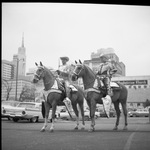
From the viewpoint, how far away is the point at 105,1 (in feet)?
12.4

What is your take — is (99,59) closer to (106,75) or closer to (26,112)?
(106,75)

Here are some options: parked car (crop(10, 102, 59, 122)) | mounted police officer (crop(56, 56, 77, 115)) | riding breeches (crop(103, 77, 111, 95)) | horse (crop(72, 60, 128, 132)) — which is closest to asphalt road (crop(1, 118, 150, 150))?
horse (crop(72, 60, 128, 132))

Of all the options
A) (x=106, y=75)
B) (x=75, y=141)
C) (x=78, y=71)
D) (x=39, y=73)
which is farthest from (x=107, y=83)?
(x=75, y=141)

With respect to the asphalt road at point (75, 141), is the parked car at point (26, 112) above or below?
below

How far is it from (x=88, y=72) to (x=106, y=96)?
1.28 m

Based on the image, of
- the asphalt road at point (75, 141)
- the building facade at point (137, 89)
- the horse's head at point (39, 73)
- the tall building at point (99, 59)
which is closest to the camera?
the asphalt road at point (75, 141)

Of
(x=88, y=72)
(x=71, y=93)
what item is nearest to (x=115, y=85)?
(x=88, y=72)

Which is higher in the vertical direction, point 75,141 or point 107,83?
point 107,83

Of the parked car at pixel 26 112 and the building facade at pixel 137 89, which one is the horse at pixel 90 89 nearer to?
the parked car at pixel 26 112

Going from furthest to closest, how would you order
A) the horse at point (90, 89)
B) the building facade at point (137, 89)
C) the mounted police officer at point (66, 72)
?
1. the building facade at point (137, 89)
2. the mounted police officer at point (66, 72)
3. the horse at point (90, 89)

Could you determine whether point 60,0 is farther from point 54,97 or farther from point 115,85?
point 115,85

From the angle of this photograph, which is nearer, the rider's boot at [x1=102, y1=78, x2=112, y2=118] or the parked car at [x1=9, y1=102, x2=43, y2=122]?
the rider's boot at [x1=102, y1=78, x2=112, y2=118]

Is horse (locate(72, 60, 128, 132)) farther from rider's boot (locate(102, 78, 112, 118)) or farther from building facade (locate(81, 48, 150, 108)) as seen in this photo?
building facade (locate(81, 48, 150, 108))

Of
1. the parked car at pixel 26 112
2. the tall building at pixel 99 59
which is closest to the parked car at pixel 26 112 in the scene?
the parked car at pixel 26 112
